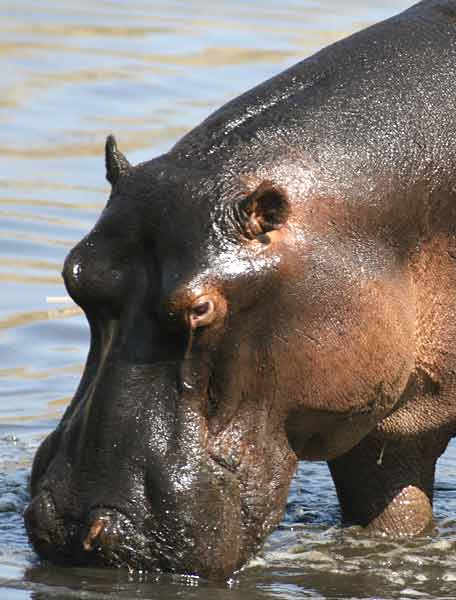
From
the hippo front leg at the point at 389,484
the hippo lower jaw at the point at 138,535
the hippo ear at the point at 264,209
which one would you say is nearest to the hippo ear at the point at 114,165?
the hippo ear at the point at 264,209

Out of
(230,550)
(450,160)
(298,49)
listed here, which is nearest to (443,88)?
(450,160)

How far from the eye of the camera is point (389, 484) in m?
8.68

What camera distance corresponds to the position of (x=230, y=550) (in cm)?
724

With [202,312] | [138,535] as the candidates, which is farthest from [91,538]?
[202,312]

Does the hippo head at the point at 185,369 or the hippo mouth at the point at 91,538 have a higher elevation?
the hippo head at the point at 185,369

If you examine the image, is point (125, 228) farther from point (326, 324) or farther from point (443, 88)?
point (443, 88)

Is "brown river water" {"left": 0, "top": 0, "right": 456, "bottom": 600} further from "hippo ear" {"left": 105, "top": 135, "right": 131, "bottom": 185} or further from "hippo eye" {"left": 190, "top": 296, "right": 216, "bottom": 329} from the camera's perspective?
"hippo ear" {"left": 105, "top": 135, "right": 131, "bottom": 185}

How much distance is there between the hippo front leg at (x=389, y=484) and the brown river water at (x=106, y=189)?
120 mm

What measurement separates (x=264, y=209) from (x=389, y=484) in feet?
6.52

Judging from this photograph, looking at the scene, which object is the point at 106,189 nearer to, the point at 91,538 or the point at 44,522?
the point at 44,522

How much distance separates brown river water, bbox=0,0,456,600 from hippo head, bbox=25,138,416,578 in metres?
0.24

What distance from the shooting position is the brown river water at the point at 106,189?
7883mm

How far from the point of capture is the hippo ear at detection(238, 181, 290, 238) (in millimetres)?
7105

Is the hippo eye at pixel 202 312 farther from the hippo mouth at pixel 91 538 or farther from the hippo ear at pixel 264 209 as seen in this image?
the hippo mouth at pixel 91 538
